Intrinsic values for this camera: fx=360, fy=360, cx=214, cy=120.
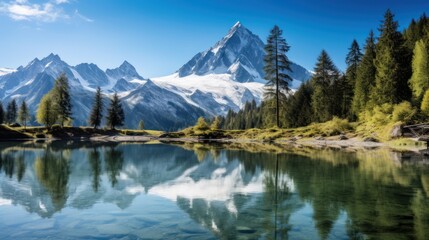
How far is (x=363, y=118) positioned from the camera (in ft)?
213

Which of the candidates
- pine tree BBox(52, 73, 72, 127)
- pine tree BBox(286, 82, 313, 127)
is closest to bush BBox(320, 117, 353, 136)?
pine tree BBox(286, 82, 313, 127)

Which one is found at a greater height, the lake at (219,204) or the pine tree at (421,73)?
the pine tree at (421,73)

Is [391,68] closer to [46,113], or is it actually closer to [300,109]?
[300,109]

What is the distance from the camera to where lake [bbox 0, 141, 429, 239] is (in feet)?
35.0

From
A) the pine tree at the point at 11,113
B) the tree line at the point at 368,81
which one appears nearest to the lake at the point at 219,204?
the tree line at the point at 368,81

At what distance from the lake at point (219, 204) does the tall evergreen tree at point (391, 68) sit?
127ft

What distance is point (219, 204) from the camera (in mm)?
14516

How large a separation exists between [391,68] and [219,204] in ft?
186

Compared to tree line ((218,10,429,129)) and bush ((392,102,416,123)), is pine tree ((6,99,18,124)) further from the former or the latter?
bush ((392,102,416,123))

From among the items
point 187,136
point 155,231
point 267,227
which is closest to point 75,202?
point 155,231

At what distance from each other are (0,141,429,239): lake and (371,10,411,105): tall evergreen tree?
38.9 meters

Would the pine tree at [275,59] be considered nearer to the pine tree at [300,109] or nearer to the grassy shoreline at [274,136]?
the grassy shoreline at [274,136]

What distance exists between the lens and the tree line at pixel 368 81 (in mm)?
56469

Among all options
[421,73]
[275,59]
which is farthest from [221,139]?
[421,73]
